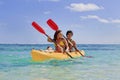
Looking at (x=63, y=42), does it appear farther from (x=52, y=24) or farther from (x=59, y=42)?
(x=52, y=24)

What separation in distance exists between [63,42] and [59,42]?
326mm

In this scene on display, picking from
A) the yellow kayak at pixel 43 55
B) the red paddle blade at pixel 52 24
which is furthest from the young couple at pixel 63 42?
the red paddle blade at pixel 52 24

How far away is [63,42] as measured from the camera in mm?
12570

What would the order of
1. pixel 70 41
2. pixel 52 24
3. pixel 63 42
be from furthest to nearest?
pixel 70 41
pixel 52 24
pixel 63 42

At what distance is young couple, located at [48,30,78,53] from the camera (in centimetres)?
1174

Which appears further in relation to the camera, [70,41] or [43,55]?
[70,41]

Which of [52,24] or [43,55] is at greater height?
[52,24]

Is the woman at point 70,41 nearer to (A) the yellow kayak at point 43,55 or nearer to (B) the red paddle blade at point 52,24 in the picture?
(B) the red paddle blade at point 52,24

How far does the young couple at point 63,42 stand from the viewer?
38.5 feet

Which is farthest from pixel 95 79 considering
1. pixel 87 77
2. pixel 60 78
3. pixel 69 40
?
pixel 69 40

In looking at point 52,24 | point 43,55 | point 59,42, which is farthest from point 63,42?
point 43,55

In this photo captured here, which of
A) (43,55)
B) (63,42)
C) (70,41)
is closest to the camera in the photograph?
(43,55)

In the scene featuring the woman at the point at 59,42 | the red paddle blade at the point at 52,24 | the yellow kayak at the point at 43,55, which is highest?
the red paddle blade at the point at 52,24

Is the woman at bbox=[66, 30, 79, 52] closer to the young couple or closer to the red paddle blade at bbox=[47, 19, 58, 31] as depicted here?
the young couple
